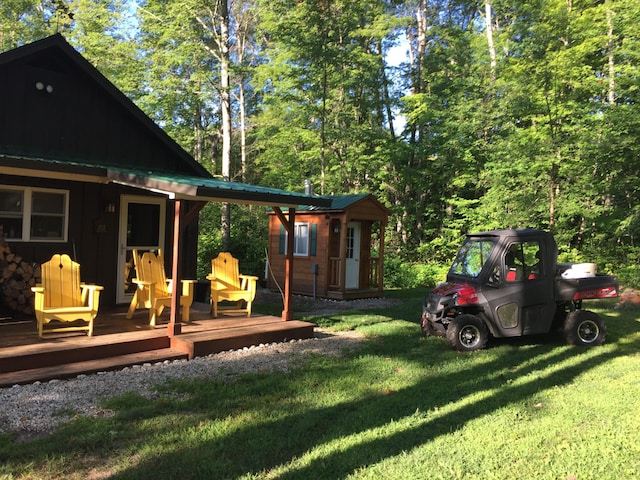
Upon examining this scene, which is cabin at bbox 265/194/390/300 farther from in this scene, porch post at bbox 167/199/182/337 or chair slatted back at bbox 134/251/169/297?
porch post at bbox 167/199/182/337

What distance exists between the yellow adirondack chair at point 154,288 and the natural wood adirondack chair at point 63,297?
738 millimetres

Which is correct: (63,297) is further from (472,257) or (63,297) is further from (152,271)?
(472,257)

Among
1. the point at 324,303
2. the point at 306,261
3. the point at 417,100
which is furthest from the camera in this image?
the point at 417,100

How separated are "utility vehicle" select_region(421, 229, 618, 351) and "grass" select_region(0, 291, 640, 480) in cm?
74

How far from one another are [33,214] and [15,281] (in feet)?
3.65

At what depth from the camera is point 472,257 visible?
22.7ft

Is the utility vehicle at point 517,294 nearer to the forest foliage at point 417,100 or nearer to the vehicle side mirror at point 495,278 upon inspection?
the vehicle side mirror at point 495,278

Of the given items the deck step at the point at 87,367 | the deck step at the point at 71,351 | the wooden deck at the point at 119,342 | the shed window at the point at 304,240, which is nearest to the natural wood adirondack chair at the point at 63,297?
the wooden deck at the point at 119,342

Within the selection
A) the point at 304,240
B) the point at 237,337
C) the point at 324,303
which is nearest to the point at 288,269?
the point at 237,337

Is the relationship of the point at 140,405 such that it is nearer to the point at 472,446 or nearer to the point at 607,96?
the point at 472,446

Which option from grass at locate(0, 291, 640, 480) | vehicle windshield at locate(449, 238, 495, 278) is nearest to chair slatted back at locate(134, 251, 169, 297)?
grass at locate(0, 291, 640, 480)

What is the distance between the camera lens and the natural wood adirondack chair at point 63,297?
5309mm

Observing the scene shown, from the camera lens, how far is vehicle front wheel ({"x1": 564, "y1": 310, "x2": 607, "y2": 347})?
261 inches

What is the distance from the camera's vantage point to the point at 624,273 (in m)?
12.8
